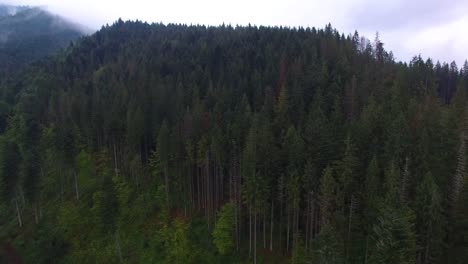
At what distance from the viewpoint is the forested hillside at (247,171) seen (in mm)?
39969

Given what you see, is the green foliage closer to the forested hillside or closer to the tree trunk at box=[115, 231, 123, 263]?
the forested hillside

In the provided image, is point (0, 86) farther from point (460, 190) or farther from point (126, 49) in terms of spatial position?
point (460, 190)

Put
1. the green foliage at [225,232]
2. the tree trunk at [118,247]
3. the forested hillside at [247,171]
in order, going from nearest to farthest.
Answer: the forested hillside at [247,171] → the green foliage at [225,232] → the tree trunk at [118,247]

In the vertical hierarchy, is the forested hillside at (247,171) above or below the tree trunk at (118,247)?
above

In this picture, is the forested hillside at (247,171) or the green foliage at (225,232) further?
the green foliage at (225,232)

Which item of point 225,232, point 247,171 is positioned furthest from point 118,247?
point 247,171

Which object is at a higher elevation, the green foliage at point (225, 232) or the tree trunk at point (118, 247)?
the green foliage at point (225, 232)

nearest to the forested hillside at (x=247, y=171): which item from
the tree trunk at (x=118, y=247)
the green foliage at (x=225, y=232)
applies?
the green foliage at (x=225, y=232)

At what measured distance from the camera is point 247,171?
49.2 m

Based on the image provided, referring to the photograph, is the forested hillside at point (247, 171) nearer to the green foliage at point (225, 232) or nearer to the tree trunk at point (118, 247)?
the green foliage at point (225, 232)

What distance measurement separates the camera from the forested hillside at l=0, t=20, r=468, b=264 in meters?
40.0

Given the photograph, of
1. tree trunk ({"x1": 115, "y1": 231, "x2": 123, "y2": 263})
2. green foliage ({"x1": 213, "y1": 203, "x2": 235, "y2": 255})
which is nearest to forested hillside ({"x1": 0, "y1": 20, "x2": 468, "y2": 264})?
green foliage ({"x1": 213, "y1": 203, "x2": 235, "y2": 255})

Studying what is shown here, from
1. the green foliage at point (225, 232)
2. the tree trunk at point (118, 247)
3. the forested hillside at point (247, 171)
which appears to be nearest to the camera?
the forested hillside at point (247, 171)

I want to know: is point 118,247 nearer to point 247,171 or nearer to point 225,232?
point 225,232
